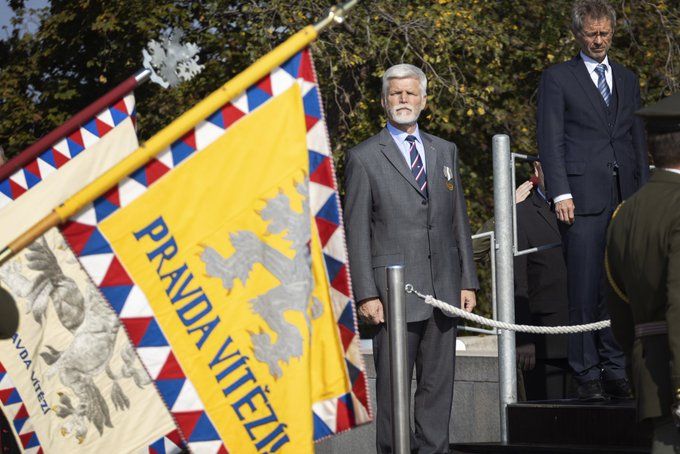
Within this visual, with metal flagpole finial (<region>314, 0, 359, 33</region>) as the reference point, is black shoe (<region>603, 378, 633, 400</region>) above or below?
below

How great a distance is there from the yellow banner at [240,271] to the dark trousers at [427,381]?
2.22 metres

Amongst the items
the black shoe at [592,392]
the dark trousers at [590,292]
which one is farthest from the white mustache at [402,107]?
the black shoe at [592,392]

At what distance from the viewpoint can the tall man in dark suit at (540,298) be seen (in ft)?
29.6

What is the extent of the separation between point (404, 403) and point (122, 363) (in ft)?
3.76

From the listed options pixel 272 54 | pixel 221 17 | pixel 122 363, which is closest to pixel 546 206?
pixel 122 363

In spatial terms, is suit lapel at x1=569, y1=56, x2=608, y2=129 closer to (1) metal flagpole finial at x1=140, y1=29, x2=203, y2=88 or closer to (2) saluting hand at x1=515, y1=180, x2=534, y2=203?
(2) saluting hand at x1=515, y1=180, x2=534, y2=203

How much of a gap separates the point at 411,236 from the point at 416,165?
1.13 feet

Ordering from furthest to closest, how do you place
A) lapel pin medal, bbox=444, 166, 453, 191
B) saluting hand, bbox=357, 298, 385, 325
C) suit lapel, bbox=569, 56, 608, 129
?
suit lapel, bbox=569, 56, 608, 129
lapel pin medal, bbox=444, 166, 453, 191
saluting hand, bbox=357, 298, 385, 325

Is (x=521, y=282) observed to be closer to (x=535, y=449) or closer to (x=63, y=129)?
(x=535, y=449)

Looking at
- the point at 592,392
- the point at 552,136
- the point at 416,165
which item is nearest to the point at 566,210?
the point at 552,136

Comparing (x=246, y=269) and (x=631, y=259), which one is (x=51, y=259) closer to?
(x=246, y=269)

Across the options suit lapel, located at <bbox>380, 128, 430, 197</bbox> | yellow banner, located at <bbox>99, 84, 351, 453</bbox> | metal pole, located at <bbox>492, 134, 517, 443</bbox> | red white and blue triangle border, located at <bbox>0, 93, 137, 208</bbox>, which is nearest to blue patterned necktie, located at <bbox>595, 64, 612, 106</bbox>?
metal pole, located at <bbox>492, 134, 517, 443</bbox>

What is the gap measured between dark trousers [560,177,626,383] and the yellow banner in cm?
282

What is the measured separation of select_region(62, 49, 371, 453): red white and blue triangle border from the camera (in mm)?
4270
